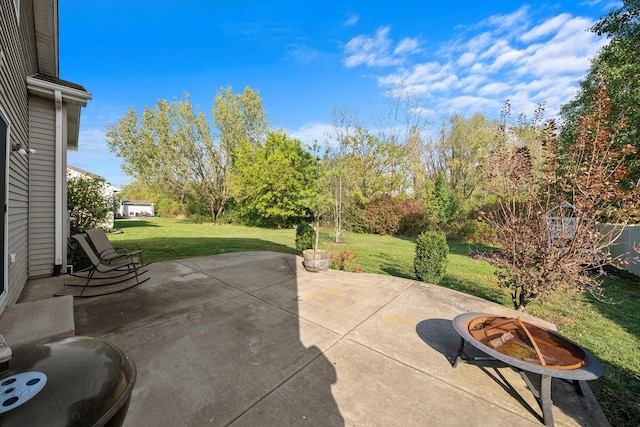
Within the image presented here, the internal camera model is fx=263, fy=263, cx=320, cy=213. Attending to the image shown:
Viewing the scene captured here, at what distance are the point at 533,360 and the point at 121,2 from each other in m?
12.6

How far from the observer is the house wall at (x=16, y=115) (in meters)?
2.97

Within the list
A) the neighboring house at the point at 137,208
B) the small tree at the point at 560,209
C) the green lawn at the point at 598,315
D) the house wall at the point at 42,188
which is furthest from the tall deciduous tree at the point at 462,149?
the neighboring house at the point at 137,208

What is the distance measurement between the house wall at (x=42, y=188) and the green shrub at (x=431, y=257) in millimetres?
7130

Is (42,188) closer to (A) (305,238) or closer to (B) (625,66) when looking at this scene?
(A) (305,238)

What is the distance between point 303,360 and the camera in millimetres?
2576

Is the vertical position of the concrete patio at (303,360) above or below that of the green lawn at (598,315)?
above

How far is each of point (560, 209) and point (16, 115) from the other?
25.4 feet

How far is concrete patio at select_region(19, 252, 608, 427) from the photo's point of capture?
197cm

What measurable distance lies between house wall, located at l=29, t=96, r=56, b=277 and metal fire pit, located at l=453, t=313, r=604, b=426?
6.77 m

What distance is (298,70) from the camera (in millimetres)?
14242

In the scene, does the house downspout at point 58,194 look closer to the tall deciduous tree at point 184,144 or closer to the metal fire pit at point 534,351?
the metal fire pit at point 534,351

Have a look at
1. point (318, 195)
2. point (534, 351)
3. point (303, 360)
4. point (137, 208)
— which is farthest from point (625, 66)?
point (137, 208)

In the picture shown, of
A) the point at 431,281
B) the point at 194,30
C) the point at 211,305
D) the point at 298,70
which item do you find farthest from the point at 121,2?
the point at 431,281

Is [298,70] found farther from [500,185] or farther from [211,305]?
[211,305]
